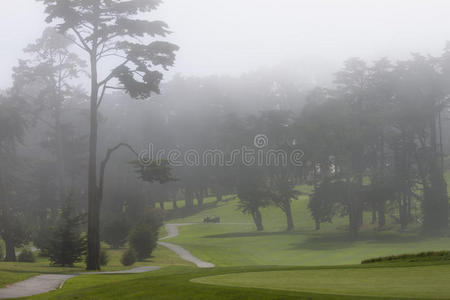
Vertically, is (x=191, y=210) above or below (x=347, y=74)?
below

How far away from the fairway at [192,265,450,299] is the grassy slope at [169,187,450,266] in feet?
75.6

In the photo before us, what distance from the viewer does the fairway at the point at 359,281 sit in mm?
10815

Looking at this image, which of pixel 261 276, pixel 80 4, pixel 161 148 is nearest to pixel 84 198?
pixel 161 148

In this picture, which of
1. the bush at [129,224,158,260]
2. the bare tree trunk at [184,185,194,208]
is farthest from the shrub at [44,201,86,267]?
the bare tree trunk at [184,185,194,208]

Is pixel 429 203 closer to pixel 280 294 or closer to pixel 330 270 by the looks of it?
pixel 330 270

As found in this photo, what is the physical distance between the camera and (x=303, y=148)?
209 feet

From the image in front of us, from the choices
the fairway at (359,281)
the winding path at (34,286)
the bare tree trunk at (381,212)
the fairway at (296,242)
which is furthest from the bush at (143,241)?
the bare tree trunk at (381,212)

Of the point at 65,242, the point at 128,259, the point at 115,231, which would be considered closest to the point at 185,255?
the point at 115,231

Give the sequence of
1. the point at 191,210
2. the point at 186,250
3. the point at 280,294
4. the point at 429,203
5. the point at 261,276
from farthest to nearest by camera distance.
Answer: the point at 191,210
the point at 429,203
the point at 186,250
the point at 261,276
the point at 280,294

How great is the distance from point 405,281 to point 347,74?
5394cm

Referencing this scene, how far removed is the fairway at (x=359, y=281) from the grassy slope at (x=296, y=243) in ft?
75.6

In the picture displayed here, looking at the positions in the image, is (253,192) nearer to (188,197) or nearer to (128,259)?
(188,197)

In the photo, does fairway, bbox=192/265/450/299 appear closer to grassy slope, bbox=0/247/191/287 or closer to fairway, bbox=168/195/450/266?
grassy slope, bbox=0/247/191/287

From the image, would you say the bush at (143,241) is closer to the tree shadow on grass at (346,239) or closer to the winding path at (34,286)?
the winding path at (34,286)
